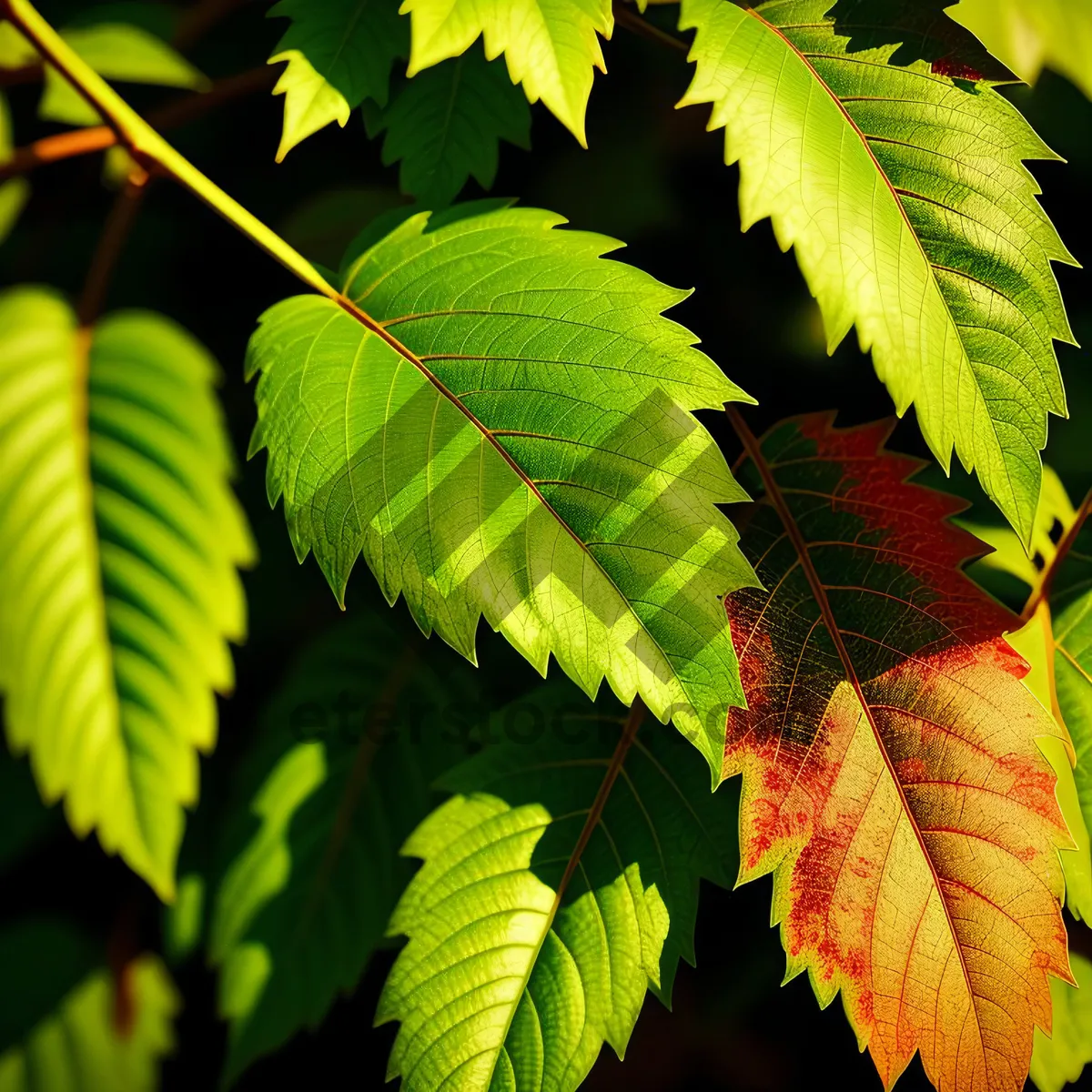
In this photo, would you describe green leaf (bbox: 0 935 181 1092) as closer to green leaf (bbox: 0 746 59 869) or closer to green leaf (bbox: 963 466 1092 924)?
green leaf (bbox: 0 746 59 869)

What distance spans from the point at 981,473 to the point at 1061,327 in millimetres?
116

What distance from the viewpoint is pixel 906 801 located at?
58 cm

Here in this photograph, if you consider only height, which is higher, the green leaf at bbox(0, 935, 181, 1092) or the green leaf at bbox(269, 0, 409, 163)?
the green leaf at bbox(269, 0, 409, 163)

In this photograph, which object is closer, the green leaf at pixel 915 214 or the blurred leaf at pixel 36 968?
the green leaf at pixel 915 214

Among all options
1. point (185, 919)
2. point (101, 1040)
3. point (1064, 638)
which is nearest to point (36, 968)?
point (101, 1040)

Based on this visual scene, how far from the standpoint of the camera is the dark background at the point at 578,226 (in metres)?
0.85

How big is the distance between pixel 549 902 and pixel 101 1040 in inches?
24.7

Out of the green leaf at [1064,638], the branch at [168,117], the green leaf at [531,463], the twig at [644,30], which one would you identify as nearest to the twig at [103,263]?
the branch at [168,117]

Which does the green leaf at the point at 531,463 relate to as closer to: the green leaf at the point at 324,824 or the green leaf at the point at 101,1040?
the green leaf at the point at 324,824

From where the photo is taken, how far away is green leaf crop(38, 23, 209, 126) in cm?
86

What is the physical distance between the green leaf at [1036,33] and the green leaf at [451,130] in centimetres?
32

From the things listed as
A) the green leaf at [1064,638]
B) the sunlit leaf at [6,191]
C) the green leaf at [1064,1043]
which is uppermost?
the sunlit leaf at [6,191]

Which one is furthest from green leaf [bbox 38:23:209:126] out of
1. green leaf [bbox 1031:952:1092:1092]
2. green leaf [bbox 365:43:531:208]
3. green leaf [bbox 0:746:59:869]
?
green leaf [bbox 1031:952:1092:1092]

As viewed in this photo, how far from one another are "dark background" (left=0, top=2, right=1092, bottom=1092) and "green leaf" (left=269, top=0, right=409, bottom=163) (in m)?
0.24
